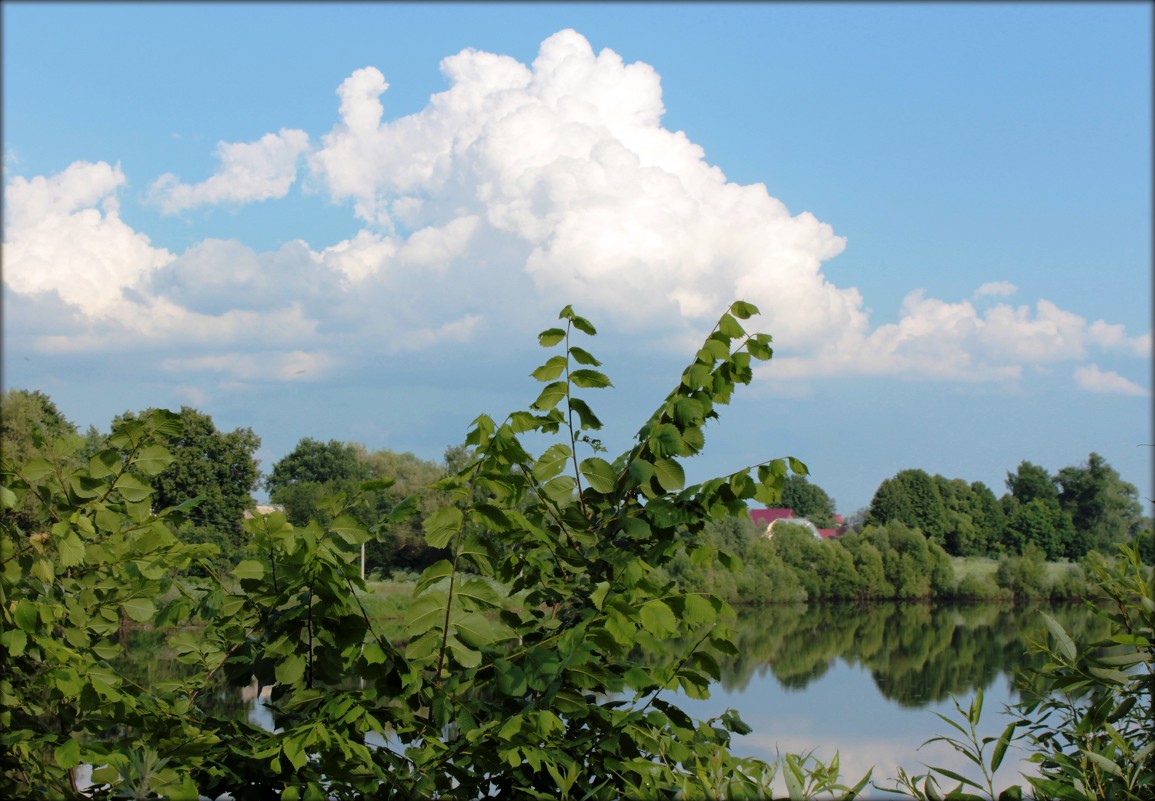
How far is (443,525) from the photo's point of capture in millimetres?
2096

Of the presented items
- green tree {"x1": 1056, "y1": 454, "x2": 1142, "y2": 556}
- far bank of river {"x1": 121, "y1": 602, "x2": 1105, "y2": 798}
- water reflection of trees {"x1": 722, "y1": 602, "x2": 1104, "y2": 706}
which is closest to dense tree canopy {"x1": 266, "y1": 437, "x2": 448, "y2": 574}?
far bank of river {"x1": 121, "y1": 602, "x2": 1105, "y2": 798}

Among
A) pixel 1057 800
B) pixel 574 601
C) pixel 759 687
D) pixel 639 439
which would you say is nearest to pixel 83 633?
pixel 574 601

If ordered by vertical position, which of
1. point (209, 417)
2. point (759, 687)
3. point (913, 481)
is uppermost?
point (913, 481)

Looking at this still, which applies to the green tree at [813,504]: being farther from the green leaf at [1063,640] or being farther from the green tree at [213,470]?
the green leaf at [1063,640]

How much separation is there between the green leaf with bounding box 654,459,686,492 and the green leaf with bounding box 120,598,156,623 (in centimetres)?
128

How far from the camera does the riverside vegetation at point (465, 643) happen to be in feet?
6.30

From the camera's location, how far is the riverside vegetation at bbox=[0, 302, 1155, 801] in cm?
192

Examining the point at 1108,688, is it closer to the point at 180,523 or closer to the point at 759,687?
the point at 180,523

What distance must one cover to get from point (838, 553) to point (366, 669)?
38.5 metres

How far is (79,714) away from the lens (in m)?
2.26

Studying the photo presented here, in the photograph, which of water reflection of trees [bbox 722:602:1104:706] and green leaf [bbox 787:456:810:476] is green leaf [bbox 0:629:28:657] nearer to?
green leaf [bbox 787:456:810:476]

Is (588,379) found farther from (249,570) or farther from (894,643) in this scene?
(894,643)

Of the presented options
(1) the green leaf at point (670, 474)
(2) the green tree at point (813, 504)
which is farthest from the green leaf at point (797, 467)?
(2) the green tree at point (813, 504)

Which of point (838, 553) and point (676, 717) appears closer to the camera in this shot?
point (676, 717)
